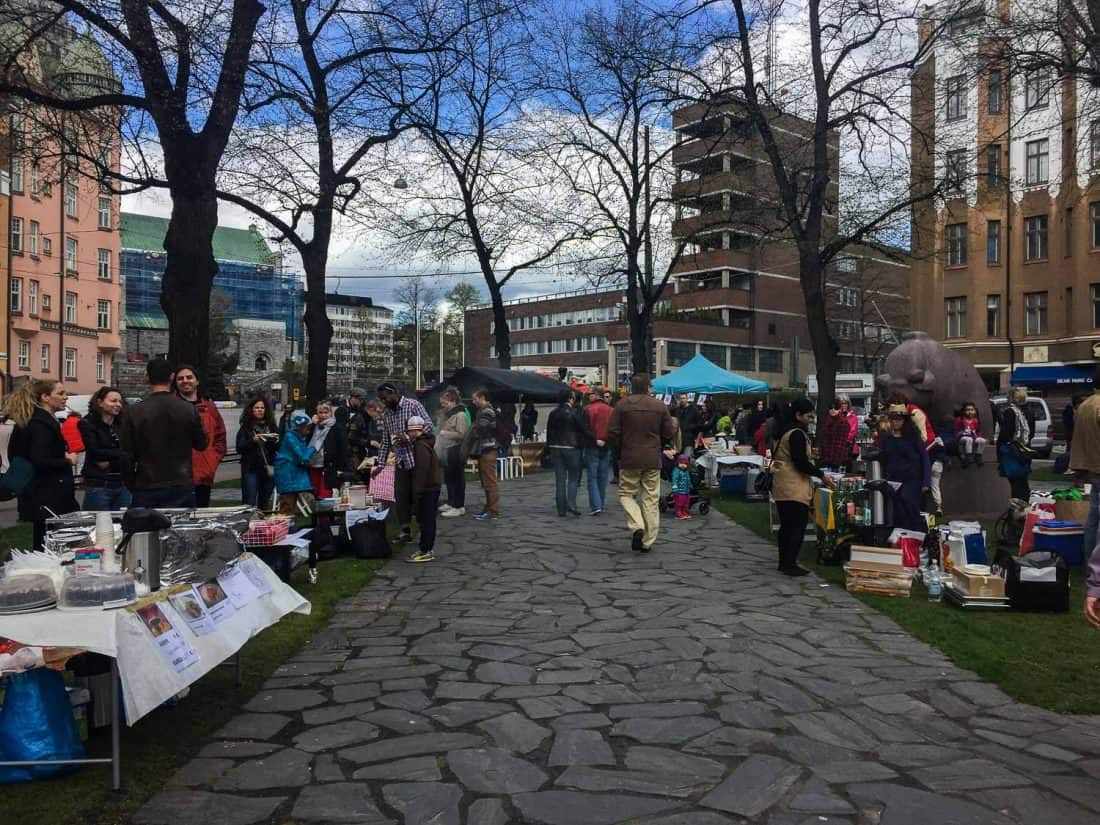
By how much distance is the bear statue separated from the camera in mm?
13148

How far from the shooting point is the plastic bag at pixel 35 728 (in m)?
4.06

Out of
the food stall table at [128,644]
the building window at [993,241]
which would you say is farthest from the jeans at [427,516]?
the building window at [993,241]

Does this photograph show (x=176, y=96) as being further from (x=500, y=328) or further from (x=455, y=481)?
(x=500, y=328)

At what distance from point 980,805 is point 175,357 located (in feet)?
34.3

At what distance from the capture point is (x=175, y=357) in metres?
11.7

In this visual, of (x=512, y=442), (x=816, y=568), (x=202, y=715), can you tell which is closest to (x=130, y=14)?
(x=202, y=715)

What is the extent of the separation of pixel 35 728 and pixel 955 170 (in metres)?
16.9

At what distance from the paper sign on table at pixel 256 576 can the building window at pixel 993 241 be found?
150 feet

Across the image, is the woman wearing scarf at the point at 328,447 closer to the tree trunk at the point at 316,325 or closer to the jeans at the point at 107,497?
the jeans at the point at 107,497

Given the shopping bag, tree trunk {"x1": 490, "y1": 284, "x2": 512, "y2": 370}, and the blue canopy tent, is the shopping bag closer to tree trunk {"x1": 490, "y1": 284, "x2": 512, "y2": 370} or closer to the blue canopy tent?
the blue canopy tent

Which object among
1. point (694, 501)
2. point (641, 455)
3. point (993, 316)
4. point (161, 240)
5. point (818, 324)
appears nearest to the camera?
point (641, 455)

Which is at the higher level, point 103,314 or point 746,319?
point 746,319

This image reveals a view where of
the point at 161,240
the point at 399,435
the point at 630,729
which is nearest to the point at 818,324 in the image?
the point at 399,435

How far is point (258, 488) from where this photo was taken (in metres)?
11.9
